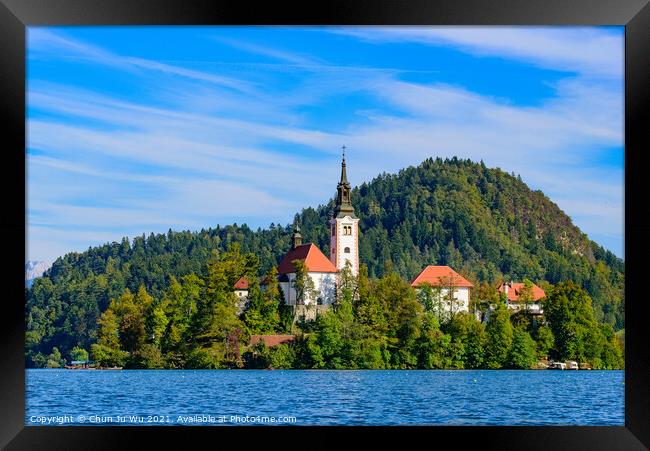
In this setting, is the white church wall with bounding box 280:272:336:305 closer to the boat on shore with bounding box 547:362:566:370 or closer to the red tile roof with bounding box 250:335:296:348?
the red tile roof with bounding box 250:335:296:348

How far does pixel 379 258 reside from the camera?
9200 centimetres

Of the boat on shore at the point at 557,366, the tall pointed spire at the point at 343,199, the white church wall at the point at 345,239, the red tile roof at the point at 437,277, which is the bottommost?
the boat on shore at the point at 557,366

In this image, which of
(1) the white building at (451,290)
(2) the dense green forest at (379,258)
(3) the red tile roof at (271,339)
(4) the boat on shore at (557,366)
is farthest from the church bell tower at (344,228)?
(4) the boat on shore at (557,366)

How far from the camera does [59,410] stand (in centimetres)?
2252

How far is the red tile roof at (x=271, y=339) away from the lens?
1843 inches

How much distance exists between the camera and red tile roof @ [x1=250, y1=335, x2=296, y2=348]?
4681 centimetres

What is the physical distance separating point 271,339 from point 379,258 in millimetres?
45335

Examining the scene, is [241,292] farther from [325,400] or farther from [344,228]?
[325,400]

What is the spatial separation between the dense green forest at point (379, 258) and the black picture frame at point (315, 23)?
114 ft

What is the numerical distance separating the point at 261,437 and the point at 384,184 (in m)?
95.7

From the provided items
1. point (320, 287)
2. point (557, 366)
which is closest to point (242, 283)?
point (320, 287)

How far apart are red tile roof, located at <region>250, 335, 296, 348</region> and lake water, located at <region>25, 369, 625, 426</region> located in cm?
707

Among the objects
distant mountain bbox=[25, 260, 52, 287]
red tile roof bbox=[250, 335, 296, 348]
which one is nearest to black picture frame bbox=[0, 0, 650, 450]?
red tile roof bbox=[250, 335, 296, 348]

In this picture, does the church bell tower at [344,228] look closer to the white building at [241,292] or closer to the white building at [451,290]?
the white building at [451,290]
